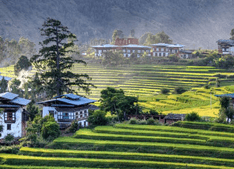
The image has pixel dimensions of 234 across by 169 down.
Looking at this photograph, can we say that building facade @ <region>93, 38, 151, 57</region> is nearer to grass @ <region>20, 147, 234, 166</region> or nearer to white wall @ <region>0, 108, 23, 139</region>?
white wall @ <region>0, 108, 23, 139</region>

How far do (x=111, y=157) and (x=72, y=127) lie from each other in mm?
10436

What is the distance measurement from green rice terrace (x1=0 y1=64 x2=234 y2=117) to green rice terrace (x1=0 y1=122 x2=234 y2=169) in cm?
1534

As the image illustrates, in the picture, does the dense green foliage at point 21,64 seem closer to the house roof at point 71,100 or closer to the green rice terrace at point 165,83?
the green rice terrace at point 165,83

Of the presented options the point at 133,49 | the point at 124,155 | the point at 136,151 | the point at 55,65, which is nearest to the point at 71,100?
the point at 55,65

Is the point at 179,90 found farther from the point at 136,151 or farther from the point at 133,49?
the point at 133,49

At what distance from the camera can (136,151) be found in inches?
1781

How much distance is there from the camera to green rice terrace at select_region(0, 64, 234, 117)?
7219 centimetres

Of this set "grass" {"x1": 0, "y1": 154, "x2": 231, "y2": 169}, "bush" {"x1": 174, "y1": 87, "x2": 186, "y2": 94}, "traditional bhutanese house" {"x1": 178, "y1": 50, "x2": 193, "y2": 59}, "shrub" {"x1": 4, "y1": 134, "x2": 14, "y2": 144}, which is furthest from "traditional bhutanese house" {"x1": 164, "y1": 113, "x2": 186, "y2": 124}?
"traditional bhutanese house" {"x1": 178, "y1": 50, "x2": 193, "y2": 59}

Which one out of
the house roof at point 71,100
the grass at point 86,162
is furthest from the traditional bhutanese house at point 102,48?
the grass at point 86,162

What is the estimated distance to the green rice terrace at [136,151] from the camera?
4222cm

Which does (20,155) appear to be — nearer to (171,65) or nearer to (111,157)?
(111,157)

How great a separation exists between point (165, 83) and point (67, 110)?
1735 inches

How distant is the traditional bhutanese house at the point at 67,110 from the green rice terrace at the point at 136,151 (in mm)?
4887

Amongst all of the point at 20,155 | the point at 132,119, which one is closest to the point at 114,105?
the point at 132,119
